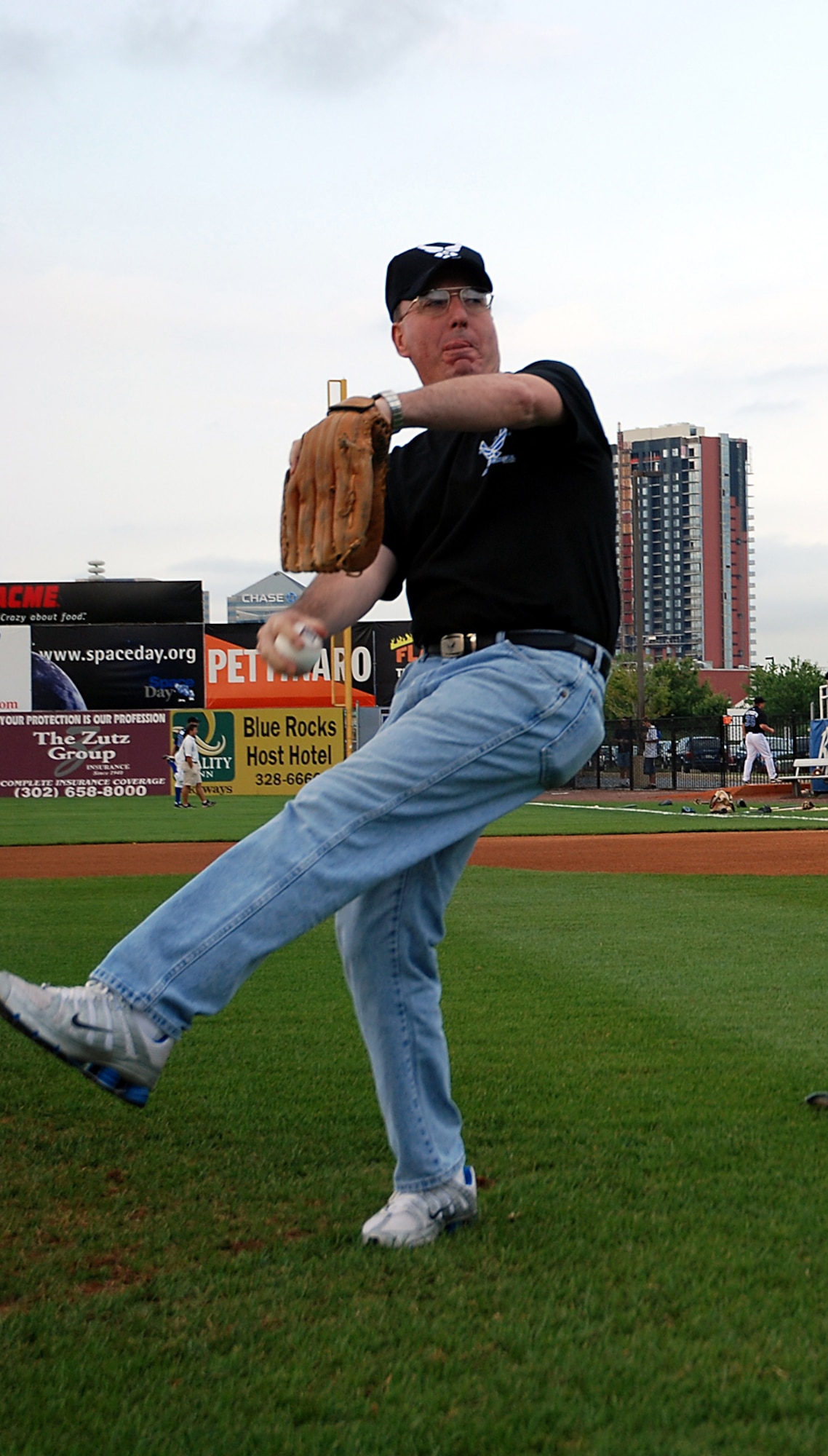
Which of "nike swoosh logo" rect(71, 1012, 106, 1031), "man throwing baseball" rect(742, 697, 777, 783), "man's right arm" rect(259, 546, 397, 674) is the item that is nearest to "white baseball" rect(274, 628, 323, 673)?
"man's right arm" rect(259, 546, 397, 674)

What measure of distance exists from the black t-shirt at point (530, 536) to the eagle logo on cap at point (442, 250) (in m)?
0.37

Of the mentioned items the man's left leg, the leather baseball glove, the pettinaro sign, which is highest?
the pettinaro sign

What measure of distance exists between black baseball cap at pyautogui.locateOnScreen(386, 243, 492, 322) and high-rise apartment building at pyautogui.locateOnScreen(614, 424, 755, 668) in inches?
6088

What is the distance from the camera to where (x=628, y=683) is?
94000mm

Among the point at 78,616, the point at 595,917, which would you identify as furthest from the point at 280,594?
the point at 595,917

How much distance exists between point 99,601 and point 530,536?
150ft

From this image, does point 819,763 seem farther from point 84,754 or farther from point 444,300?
point 444,300

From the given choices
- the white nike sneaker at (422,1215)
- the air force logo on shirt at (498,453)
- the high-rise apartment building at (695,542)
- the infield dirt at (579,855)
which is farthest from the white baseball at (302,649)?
the high-rise apartment building at (695,542)

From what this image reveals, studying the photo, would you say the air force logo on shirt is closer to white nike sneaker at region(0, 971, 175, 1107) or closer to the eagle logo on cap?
the eagle logo on cap

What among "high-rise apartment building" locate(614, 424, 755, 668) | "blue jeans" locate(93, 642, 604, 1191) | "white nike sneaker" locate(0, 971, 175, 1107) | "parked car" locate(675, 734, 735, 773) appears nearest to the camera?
"white nike sneaker" locate(0, 971, 175, 1107)

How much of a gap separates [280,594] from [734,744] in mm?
75780

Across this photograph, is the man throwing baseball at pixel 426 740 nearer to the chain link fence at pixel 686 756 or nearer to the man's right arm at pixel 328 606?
the man's right arm at pixel 328 606

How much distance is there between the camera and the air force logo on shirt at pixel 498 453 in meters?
2.73

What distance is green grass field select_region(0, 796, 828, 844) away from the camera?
20.5 metres
